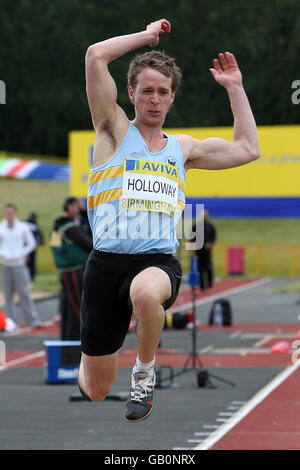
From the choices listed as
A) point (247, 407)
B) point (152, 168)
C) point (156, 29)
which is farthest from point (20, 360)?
point (156, 29)

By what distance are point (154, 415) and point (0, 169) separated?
35.6 m

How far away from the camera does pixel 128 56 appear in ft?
189

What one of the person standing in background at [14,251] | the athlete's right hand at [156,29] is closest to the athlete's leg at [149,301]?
the athlete's right hand at [156,29]

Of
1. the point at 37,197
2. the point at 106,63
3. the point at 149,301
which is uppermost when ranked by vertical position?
the point at 37,197

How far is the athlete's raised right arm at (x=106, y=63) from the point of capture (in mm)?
5230

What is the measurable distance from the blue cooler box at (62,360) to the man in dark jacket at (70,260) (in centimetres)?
89

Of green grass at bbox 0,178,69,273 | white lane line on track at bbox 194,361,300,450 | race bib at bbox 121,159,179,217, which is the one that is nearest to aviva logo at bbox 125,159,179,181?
race bib at bbox 121,159,179,217

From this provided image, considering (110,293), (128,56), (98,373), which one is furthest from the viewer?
(128,56)

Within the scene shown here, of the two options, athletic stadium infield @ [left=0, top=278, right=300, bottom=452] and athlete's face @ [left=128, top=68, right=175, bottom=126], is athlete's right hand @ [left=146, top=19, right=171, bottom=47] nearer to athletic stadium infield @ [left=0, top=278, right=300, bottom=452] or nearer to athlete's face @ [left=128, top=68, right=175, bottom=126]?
athlete's face @ [left=128, top=68, right=175, bottom=126]

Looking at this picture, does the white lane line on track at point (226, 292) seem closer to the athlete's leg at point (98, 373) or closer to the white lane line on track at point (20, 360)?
the white lane line on track at point (20, 360)

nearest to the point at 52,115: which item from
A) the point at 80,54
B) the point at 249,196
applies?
the point at 80,54

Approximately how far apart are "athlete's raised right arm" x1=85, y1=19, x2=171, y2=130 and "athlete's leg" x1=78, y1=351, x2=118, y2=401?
135cm

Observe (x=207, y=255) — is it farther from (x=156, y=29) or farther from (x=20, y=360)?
(x=156, y=29)

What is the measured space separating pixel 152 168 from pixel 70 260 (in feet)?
27.0
